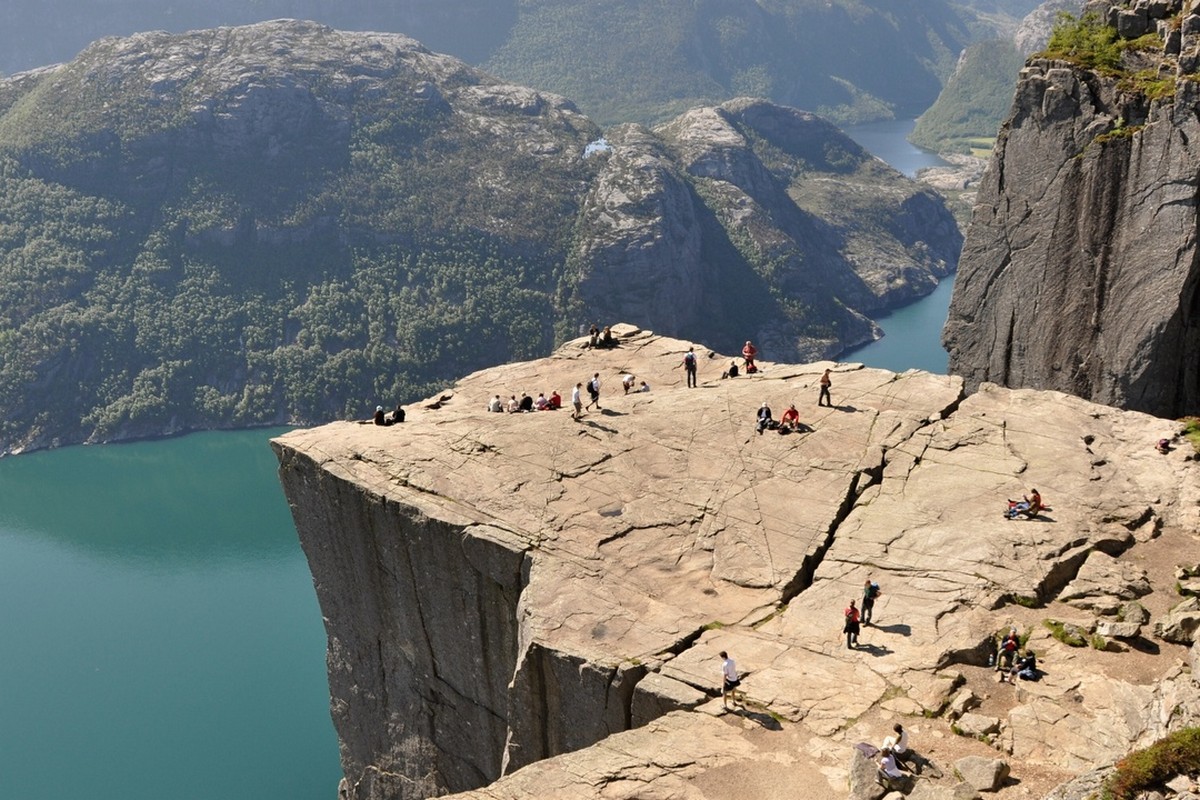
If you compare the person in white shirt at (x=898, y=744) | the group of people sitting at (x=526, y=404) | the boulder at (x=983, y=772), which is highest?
the group of people sitting at (x=526, y=404)


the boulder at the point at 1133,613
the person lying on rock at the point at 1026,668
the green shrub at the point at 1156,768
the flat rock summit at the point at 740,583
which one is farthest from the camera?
the boulder at the point at 1133,613

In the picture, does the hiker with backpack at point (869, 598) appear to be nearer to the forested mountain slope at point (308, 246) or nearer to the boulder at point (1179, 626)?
the boulder at point (1179, 626)

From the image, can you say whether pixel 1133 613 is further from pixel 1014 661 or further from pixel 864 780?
pixel 864 780

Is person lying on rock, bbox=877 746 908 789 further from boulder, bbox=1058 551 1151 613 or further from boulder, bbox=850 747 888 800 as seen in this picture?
boulder, bbox=1058 551 1151 613

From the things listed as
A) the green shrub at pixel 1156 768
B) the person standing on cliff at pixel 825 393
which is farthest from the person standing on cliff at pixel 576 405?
the green shrub at pixel 1156 768

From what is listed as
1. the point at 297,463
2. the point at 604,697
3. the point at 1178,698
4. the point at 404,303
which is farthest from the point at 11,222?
the point at 1178,698

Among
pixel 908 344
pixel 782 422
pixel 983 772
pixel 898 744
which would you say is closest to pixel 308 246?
pixel 908 344

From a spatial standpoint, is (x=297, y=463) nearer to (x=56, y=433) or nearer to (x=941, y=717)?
(x=941, y=717)

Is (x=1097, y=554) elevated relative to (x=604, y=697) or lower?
elevated
